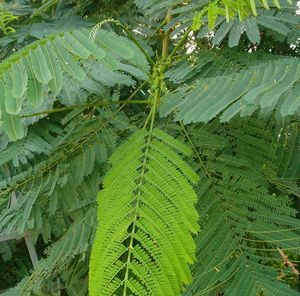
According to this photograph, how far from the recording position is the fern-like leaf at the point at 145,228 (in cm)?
117

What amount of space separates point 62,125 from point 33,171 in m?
0.20

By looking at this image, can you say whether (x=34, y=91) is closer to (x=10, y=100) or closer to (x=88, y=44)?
(x=10, y=100)

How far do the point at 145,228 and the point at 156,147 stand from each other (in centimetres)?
25

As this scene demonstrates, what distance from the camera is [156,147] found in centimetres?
140

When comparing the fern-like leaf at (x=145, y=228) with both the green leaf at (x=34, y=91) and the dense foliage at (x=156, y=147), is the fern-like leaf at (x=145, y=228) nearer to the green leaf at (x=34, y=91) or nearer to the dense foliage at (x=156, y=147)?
the dense foliage at (x=156, y=147)

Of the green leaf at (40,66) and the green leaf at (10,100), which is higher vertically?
the green leaf at (40,66)

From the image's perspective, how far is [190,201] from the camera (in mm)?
1292

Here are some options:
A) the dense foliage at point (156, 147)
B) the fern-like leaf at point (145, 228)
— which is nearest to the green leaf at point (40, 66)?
the dense foliage at point (156, 147)

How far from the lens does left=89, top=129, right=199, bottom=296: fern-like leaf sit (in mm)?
1169

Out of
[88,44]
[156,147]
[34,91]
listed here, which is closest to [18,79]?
[34,91]

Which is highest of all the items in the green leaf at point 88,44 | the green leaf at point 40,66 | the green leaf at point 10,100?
the green leaf at point 88,44

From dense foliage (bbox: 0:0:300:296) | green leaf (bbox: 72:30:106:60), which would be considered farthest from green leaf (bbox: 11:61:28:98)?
green leaf (bbox: 72:30:106:60)

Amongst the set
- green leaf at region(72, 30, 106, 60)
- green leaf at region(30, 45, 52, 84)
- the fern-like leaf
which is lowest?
the fern-like leaf

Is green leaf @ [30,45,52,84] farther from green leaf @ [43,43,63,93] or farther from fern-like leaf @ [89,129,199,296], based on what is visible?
fern-like leaf @ [89,129,199,296]
